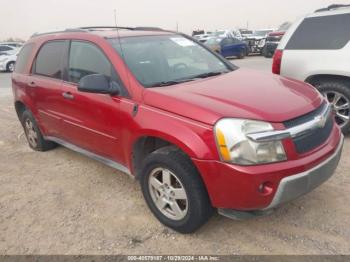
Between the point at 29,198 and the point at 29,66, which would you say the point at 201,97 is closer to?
the point at 29,198

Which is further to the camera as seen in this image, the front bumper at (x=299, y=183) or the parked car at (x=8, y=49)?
the parked car at (x=8, y=49)

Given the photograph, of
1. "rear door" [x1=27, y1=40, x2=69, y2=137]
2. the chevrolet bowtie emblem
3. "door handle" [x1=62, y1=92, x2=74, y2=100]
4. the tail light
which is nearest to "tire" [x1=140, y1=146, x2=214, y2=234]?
the chevrolet bowtie emblem

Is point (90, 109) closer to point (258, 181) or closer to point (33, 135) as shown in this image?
point (258, 181)

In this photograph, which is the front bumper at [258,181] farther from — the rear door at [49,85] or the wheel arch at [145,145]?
the rear door at [49,85]

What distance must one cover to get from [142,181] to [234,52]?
19449 millimetres

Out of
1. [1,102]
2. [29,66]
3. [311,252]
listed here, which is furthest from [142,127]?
[1,102]

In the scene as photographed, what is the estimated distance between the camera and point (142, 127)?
121 inches

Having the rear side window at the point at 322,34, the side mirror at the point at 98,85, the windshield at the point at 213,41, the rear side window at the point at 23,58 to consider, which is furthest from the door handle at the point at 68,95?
the windshield at the point at 213,41

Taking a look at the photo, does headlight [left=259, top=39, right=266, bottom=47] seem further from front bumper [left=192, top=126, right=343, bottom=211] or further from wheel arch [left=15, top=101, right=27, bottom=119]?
front bumper [left=192, top=126, right=343, bottom=211]

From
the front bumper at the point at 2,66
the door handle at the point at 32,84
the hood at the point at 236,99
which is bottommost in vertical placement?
the front bumper at the point at 2,66

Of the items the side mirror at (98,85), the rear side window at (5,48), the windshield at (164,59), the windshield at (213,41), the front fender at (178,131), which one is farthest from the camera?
the windshield at (213,41)

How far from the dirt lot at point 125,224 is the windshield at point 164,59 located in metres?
1.30

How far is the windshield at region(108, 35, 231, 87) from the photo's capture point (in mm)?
3405

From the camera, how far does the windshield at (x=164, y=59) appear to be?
341 cm
